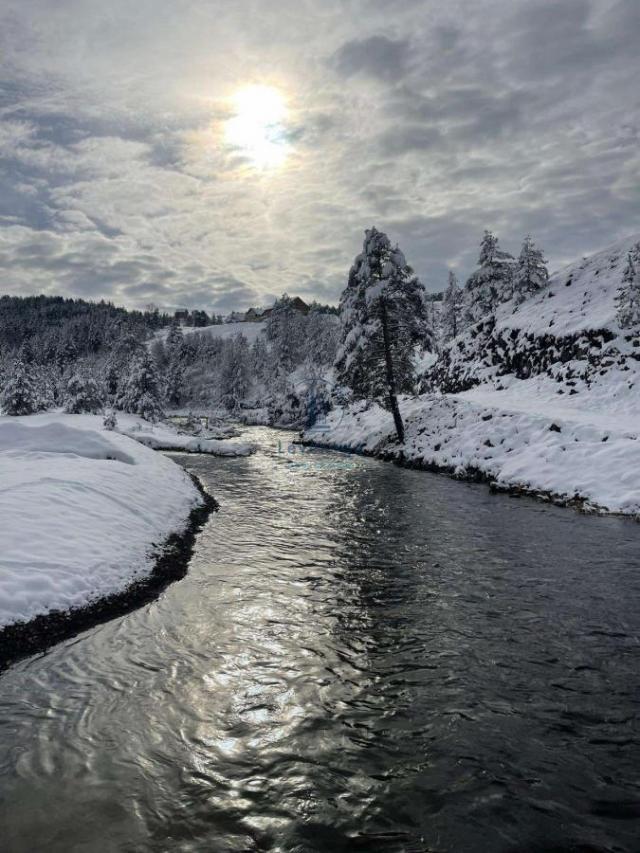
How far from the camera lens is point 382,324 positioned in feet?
97.0

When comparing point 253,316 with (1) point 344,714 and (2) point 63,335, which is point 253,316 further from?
(1) point 344,714

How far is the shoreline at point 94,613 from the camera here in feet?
26.1

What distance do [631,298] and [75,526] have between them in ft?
95.0

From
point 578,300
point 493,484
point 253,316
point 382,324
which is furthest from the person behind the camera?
point 253,316

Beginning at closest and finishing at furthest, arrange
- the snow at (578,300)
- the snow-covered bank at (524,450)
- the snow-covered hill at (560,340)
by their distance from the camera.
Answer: the snow-covered bank at (524,450), the snow-covered hill at (560,340), the snow at (578,300)

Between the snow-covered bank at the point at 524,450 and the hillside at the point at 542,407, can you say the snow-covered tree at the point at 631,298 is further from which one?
the snow-covered bank at the point at 524,450

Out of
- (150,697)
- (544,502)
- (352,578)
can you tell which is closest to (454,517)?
(544,502)

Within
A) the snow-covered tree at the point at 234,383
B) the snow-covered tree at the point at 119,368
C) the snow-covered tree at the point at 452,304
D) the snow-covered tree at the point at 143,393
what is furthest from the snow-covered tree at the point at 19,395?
the snow-covered tree at the point at 452,304

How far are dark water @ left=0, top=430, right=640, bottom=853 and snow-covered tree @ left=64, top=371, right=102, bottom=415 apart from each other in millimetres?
50276

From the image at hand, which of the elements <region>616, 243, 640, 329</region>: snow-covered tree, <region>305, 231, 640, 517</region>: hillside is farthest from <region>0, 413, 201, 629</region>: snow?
<region>616, 243, 640, 329</region>: snow-covered tree

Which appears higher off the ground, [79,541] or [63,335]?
[63,335]

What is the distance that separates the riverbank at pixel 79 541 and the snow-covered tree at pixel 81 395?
40007 millimetres

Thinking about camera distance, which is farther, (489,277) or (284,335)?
(284,335)

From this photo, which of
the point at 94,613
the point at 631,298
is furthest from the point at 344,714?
the point at 631,298
